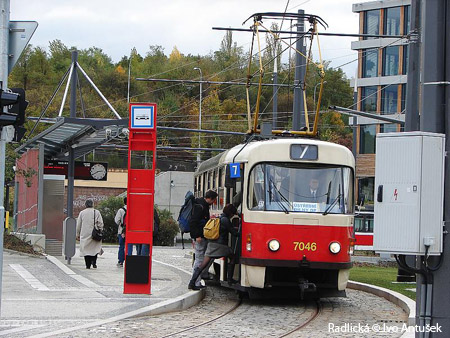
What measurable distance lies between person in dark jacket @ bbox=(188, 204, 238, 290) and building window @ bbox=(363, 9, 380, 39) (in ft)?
157

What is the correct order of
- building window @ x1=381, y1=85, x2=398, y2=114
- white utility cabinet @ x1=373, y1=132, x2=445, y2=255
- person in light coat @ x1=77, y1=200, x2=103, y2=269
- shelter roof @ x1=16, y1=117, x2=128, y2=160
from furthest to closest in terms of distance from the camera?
building window @ x1=381, y1=85, x2=398, y2=114 → person in light coat @ x1=77, y1=200, x2=103, y2=269 → shelter roof @ x1=16, y1=117, x2=128, y2=160 → white utility cabinet @ x1=373, y1=132, x2=445, y2=255

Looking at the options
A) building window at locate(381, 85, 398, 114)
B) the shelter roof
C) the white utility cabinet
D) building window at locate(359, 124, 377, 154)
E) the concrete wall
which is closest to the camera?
the white utility cabinet

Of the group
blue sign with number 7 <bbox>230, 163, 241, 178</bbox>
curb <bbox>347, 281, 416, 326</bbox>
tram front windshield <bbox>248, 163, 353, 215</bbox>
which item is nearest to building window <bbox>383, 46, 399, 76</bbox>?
curb <bbox>347, 281, 416, 326</bbox>

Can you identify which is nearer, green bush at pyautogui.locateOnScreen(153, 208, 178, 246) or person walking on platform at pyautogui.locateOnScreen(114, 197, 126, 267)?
person walking on platform at pyautogui.locateOnScreen(114, 197, 126, 267)

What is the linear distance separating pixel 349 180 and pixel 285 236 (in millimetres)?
1674

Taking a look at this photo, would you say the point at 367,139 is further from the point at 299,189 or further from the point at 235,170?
the point at 299,189

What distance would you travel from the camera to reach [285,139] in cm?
1670

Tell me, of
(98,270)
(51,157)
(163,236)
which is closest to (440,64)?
(98,270)

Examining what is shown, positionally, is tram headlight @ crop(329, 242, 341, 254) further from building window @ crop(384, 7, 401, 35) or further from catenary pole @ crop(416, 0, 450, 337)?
building window @ crop(384, 7, 401, 35)

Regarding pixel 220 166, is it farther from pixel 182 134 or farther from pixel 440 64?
pixel 182 134

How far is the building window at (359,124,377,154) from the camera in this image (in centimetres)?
6462

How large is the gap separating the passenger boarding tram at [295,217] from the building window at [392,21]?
46.7 meters

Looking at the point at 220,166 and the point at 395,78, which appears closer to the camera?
the point at 220,166

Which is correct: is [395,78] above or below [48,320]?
above
